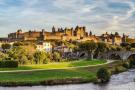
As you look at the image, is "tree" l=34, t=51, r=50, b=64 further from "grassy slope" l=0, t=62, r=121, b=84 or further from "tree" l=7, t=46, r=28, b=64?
"grassy slope" l=0, t=62, r=121, b=84

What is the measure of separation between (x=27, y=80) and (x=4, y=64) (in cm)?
1910

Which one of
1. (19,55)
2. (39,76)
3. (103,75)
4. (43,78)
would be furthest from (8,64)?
(103,75)

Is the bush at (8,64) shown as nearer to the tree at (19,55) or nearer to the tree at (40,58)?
the tree at (19,55)

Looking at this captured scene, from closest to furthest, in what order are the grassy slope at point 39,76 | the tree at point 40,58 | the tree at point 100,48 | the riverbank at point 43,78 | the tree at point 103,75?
the riverbank at point 43,78 → the grassy slope at point 39,76 → the tree at point 103,75 → the tree at point 40,58 → the tree at point 100,48

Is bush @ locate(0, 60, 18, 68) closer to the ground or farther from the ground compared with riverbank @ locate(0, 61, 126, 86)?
farther from the ground

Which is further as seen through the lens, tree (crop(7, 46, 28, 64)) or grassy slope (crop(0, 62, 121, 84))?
tree (crop(7, 46, 28, 64))

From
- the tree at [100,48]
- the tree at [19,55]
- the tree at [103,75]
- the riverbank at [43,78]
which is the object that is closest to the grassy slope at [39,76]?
the riverbank at [43,78]

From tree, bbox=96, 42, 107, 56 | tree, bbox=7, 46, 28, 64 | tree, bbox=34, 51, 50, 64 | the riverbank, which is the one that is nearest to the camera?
the riverbank

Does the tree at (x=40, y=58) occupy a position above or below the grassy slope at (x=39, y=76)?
above

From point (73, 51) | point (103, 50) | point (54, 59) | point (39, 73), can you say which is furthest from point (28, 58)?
point (73, 51)

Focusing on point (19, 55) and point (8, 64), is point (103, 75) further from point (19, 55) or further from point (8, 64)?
point (19, 55)

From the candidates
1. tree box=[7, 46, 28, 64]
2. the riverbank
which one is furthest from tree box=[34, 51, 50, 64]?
the riverbank

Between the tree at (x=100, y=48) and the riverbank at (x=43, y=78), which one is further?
the tree at (x=100, y=48)

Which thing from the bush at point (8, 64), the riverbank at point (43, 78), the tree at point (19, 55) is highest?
the tree at point (19, 55)
